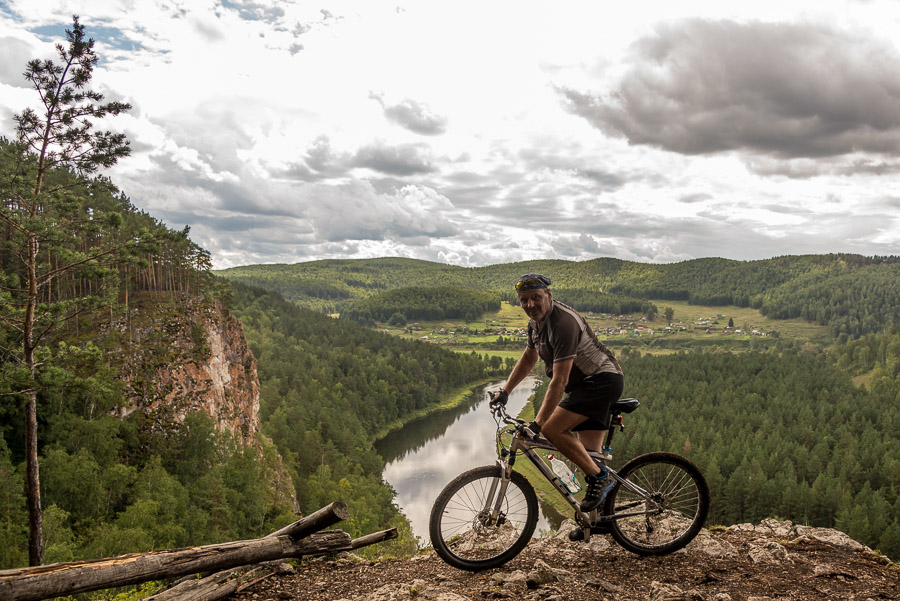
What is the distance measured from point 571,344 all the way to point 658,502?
8.43 ft

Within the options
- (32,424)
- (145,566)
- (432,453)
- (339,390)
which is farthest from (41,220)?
(339,390)

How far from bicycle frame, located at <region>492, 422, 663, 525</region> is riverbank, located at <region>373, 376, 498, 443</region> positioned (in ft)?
267

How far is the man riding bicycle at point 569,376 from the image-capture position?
524 cm

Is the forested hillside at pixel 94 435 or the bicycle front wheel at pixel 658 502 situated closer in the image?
the bicycle front wheel at pixel 658 502

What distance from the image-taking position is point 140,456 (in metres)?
31.0

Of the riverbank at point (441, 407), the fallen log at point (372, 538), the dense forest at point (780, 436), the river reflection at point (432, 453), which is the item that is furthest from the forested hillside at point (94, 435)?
the riverbank at point (441, 407)

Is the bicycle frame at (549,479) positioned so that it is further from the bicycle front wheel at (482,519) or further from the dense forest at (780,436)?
the dense forest at (780,436)

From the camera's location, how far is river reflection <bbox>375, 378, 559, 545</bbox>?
5309 centimetres

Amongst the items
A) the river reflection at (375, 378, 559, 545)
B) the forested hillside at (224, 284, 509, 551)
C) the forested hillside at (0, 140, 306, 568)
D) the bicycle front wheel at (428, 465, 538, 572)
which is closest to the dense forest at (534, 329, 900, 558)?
the river reflection at (375, 378, 559, 545)

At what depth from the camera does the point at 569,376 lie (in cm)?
550

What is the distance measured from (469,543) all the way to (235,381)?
1826 inches

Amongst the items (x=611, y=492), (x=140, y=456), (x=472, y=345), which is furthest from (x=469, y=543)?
(x=472, y=345)

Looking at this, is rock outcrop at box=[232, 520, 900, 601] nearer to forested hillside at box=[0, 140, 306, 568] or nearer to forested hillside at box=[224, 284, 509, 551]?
forested hillside at box=[0, 140, 306, 568]

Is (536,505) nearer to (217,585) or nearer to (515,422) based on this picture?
(515,422)
